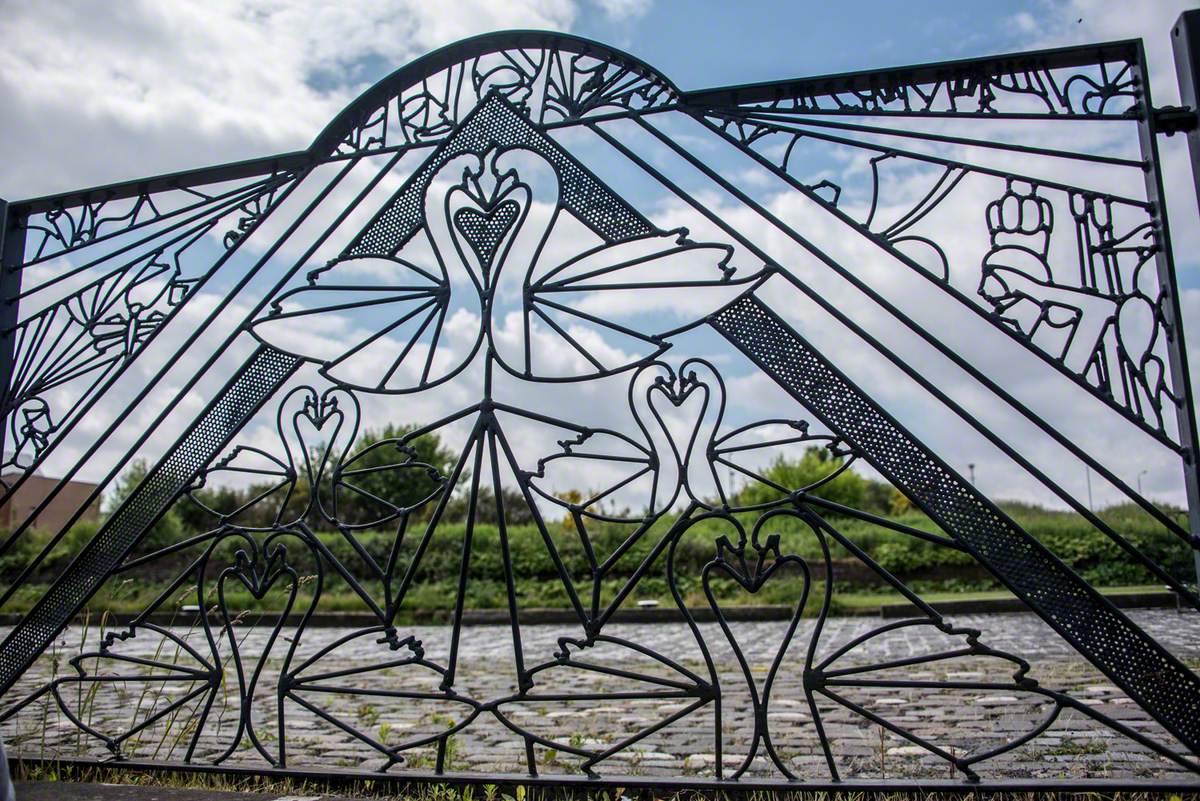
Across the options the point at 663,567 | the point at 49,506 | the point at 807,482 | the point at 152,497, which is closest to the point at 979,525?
the point at 152,497

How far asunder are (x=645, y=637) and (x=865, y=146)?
7.30 m

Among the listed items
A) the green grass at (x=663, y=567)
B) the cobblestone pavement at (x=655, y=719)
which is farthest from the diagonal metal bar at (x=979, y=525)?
the green grass at (x=663, y=567)

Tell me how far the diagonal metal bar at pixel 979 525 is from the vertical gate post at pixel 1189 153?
0.30 meters

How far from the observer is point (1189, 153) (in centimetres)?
284

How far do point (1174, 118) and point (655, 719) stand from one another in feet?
11.0

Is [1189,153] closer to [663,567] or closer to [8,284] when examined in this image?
[8,284]

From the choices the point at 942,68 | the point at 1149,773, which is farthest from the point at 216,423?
the point at 1149,773

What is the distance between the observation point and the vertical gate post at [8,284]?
3.82 m

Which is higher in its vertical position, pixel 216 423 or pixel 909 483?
pixel 216 423

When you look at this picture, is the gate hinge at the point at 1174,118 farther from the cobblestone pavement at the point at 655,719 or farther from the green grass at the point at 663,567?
the green grass at the point at 663,567

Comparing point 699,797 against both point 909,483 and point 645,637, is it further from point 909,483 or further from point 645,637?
point 645,637

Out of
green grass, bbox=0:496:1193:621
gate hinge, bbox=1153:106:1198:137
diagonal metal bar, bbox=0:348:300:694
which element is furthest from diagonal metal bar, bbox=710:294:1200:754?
green grass, bbox=0:496:1193:621

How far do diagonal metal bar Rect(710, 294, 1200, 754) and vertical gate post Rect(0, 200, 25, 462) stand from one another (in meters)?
2.94

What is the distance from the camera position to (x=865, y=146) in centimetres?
301
